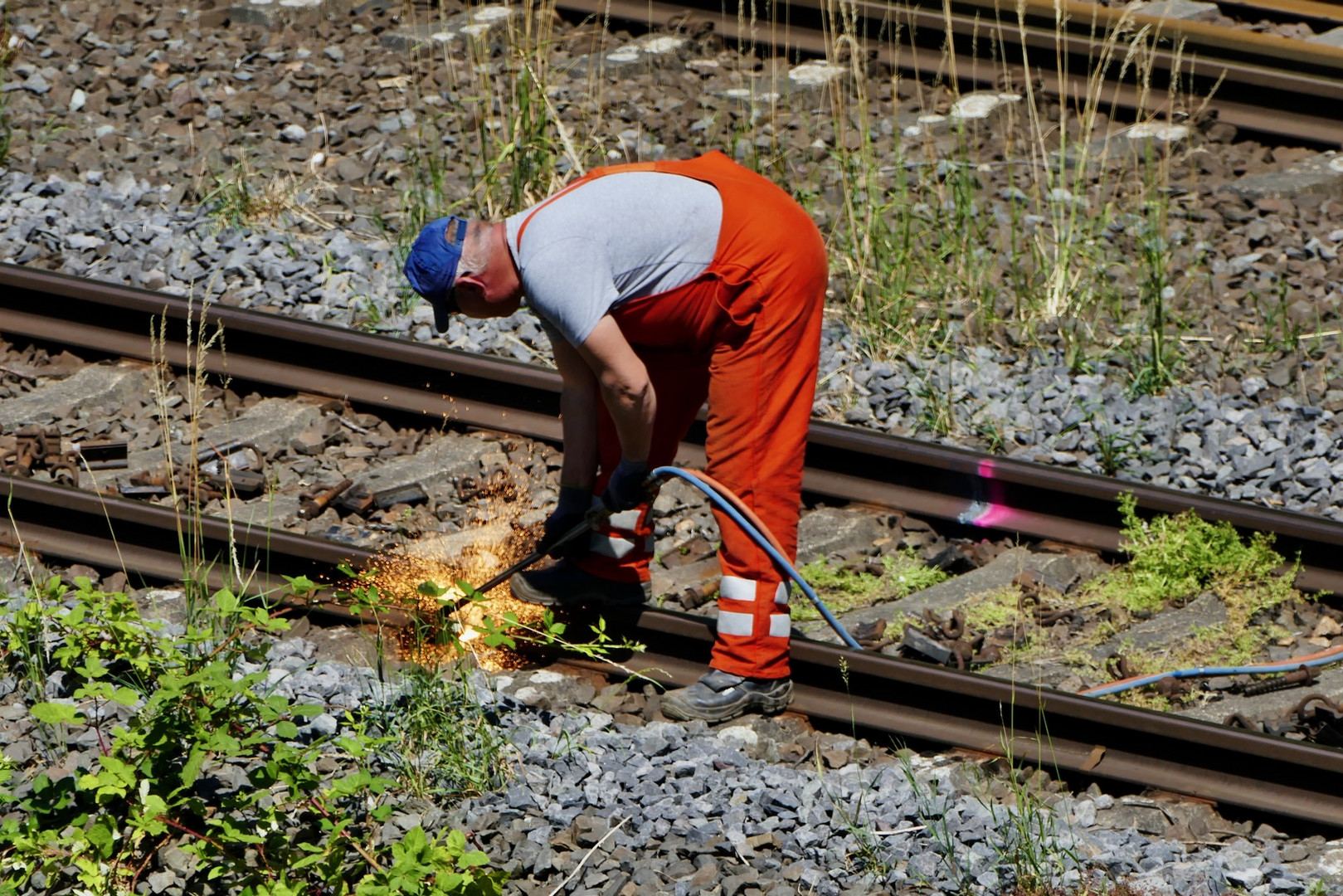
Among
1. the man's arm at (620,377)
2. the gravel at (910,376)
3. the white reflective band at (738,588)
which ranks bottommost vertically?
the white reflective band at (738,588)

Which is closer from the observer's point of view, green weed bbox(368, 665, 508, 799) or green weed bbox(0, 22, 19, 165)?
green weed bbox(368, 665, 508, 799)

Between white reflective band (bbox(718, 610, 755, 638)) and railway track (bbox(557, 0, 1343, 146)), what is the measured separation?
3871 mm

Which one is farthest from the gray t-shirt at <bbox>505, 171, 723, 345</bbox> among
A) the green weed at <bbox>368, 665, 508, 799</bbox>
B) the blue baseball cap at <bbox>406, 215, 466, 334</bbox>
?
the green weed at <bbox>368, 665, 508, 799</bbox>

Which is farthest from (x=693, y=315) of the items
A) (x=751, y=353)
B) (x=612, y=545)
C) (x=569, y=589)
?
(x=569, y=589)

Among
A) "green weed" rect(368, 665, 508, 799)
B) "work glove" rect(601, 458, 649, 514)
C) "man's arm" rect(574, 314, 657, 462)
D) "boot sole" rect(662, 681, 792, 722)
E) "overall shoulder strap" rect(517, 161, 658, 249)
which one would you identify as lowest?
"boot sole" rect(662, 681, 792, 722)

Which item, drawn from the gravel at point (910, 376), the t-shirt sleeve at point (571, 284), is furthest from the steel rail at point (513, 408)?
the t-shirt sleeve at point (571, 284)

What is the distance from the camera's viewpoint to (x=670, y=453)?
5.12m

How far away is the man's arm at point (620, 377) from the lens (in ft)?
13.9

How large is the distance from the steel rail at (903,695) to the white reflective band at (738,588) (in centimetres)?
22

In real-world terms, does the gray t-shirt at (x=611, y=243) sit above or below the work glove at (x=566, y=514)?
above

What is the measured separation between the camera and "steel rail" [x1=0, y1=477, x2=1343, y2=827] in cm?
429

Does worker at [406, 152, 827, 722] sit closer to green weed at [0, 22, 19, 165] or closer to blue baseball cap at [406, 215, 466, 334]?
blue baseball cap at [406, 215, 466, 334]

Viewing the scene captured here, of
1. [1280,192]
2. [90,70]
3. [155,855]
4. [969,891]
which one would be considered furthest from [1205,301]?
[90,70]

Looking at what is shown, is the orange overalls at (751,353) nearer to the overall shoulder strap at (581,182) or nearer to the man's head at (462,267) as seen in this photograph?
the overall shoulder strap at (581,182)
